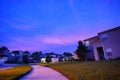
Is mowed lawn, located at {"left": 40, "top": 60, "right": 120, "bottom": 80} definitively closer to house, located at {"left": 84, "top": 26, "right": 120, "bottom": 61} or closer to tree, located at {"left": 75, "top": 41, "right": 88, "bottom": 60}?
house, located at {"left": 84, "top": 26, "right": 120, "bottom": 61}

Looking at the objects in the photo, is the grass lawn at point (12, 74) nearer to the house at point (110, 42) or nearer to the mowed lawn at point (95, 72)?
the mowed lawn at point (95, 72)

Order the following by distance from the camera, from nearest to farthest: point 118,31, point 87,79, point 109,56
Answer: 1. point 87,79
2. point 118,31
3. point 109,56

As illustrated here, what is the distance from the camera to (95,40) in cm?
3738

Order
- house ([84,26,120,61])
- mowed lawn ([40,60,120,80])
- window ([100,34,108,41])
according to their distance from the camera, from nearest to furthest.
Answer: mowed lawn ([40,60,120,80]) < house ([84,26,120,61]) < window ([100,34,108,41])

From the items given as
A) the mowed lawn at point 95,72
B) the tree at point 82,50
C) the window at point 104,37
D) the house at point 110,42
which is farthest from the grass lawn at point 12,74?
the tree at point 82,50

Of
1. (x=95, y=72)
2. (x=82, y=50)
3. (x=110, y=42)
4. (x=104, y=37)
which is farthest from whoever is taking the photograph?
(x=82, y=50)

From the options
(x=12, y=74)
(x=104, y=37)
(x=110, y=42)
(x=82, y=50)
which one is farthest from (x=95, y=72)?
(x=82, y=50)

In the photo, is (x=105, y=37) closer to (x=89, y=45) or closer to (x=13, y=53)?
(x=89, y=45)

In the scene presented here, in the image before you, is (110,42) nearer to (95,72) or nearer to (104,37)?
(104,37)

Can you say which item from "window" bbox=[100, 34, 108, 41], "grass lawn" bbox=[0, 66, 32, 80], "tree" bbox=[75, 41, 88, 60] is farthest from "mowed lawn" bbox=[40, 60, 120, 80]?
"tree" bbox=[75, 41, 88, 60]

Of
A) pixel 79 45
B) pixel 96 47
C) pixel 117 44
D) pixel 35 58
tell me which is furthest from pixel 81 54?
pixel 35 58

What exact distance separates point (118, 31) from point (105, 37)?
3.68 metres

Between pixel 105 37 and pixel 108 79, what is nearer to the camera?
pixel 108 79

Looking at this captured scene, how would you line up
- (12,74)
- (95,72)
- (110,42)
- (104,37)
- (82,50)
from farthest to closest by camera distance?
(82,50) → (104,37) → (110,42) → (12,74) → (95,72)
